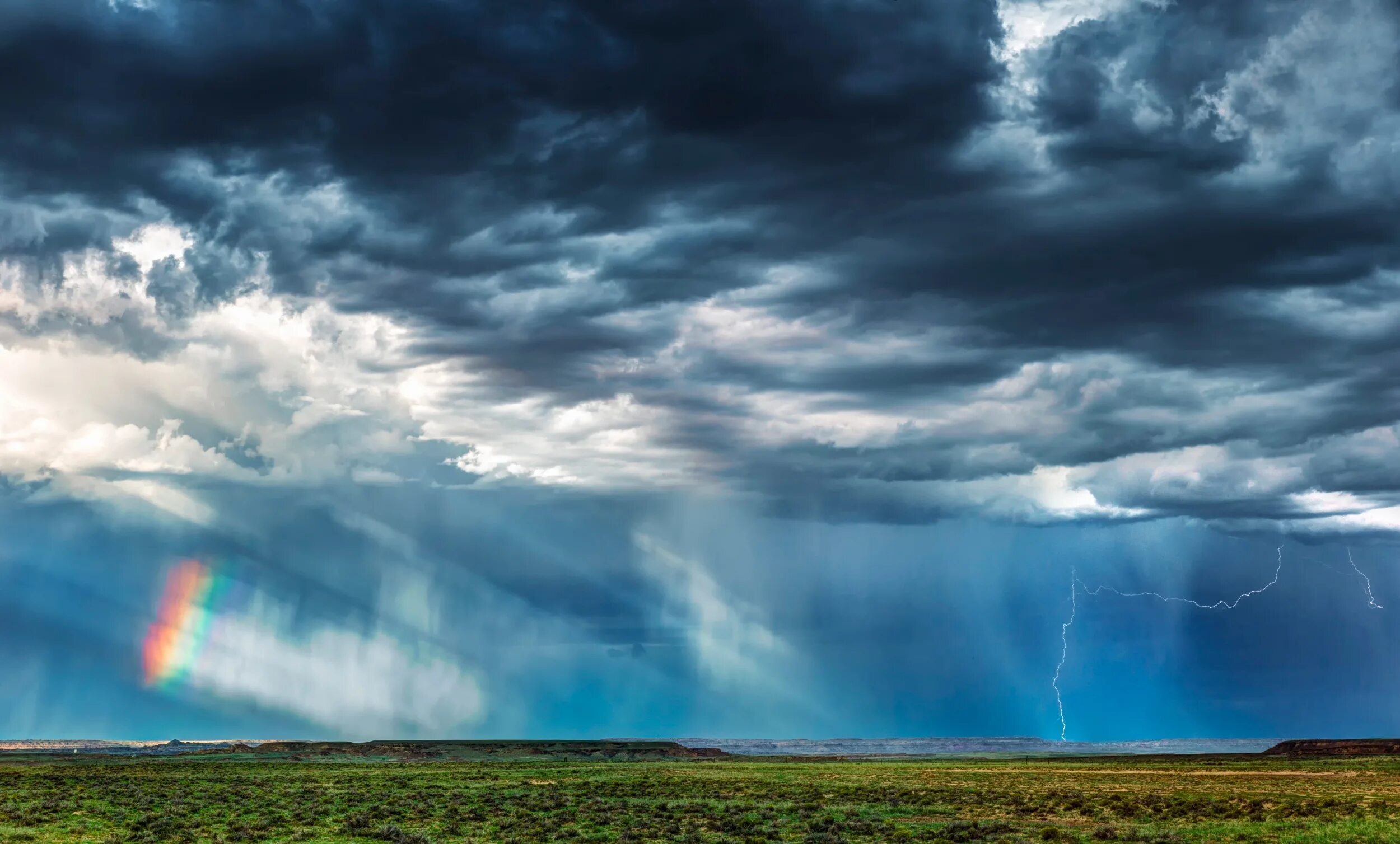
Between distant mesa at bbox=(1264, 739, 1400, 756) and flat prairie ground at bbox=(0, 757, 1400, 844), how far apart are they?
57010 mm

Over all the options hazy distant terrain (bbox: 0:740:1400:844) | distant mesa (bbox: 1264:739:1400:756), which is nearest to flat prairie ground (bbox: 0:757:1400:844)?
hazy distant terrain (bbox: 0:740:1400:844)

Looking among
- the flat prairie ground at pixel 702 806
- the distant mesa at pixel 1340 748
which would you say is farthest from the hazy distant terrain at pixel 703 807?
the distant mesa at pixel 1340 748

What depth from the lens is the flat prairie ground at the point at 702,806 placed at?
154 feet

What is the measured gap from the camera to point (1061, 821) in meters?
52.2

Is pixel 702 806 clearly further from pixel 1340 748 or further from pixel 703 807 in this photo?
pixel 1340 748

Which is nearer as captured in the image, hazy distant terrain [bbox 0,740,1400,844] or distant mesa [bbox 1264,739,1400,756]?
hazy distant terrain [bbox 0,740,1400,844]

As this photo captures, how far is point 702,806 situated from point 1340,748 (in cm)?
14245

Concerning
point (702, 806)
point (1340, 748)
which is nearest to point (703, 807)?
point (702, 806)

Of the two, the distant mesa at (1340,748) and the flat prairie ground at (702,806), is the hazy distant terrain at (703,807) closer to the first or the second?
the flat prairie ground at (702,806)

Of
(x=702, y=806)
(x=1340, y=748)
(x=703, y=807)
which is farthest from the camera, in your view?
(x=1340, y=748)

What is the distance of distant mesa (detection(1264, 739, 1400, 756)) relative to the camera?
160 metres

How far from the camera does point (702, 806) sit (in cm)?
6456

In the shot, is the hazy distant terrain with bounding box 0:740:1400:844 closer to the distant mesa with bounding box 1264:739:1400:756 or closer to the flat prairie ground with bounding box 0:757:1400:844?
the flat prairie ground with bounding box 0:757:1400:844

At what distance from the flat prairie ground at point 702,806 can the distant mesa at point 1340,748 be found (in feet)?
187
